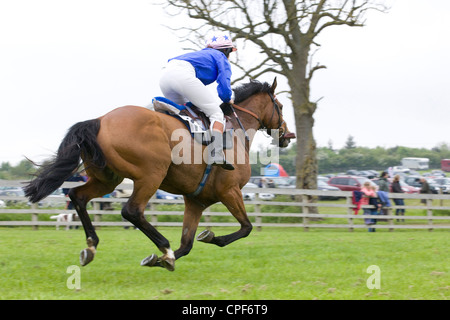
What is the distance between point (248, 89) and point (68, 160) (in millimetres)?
2962

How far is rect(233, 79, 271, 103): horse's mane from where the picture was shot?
24.9 feet

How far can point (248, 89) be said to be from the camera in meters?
7.68

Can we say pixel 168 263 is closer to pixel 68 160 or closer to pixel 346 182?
pixel 68 160

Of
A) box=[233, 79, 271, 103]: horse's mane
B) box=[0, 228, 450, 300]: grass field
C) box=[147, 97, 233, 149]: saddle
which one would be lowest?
box=[0, 228, 450, 300]: grass field

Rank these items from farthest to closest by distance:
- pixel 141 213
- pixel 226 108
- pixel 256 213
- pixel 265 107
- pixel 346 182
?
pixel 346 182
pixel 256 213
pixel 265 107
pixel 226 108
pixel 141 213

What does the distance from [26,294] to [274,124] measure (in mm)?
4227

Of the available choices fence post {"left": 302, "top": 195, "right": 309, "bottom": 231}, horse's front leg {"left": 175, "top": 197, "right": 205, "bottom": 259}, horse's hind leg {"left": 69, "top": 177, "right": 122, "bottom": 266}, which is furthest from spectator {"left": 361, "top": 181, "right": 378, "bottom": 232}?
horse's hind leg {"left": 69, "top": 177, "right": 122, "bottom": 266}

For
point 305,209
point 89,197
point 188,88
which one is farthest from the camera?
point 305,209

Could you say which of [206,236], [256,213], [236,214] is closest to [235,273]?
[206,236]

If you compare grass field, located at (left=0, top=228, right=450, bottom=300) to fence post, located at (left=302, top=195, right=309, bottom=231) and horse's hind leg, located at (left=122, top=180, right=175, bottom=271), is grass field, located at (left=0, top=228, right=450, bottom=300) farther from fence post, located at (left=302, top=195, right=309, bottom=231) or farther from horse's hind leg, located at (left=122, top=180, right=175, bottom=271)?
fence post, located at (left=302, top=195, right=309, bottom=231)

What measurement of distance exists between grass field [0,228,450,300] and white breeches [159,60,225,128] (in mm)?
1939

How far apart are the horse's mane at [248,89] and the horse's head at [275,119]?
103 millimetres

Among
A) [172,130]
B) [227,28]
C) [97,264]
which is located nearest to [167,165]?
[172,130]
